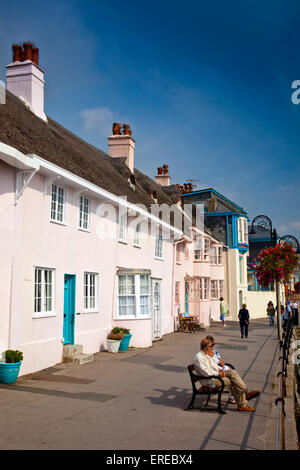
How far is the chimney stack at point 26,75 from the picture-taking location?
16.8 m

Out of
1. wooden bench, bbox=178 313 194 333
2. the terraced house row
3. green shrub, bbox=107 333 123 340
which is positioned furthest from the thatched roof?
wooden bench, bbox=178 313 194 333

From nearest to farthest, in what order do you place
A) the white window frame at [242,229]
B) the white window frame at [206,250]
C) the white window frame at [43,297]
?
the white window frame at [43,297]
the white window frame at [206,250]
the white window frame at [242,229]

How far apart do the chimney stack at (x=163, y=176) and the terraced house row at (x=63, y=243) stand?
32.6ft

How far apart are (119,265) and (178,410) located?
9.65m

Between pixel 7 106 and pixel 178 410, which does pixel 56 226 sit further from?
pixel 178 410

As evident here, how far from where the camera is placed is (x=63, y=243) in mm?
13250

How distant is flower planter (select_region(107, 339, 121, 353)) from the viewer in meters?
15.4

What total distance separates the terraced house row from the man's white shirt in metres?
4.66

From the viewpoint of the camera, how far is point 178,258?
2669cm

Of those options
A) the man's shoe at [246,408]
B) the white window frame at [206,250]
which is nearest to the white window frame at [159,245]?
the white window frame at [206,250]

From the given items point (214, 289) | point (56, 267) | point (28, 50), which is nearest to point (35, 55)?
point (28, 50)

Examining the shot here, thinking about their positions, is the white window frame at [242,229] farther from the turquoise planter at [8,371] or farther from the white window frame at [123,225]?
the turquoise planter at [8,371]
